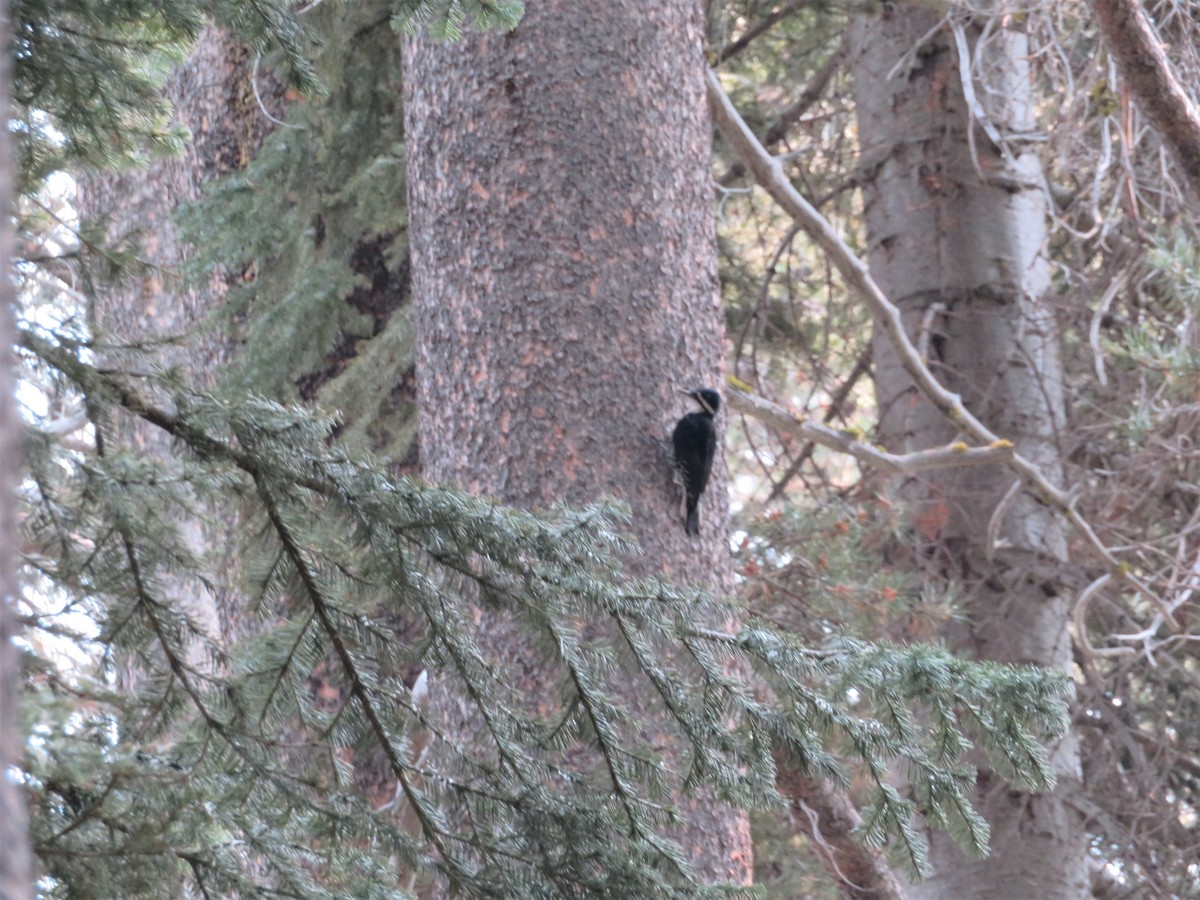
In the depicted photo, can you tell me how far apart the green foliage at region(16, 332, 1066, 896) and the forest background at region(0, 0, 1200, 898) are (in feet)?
0.03

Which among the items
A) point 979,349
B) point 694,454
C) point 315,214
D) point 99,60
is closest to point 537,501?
point 694,454

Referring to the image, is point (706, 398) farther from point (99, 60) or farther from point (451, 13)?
point (99, 60)

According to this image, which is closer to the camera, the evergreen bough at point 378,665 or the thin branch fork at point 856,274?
the evergreen bough at point 378,665

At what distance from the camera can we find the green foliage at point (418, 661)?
248cm

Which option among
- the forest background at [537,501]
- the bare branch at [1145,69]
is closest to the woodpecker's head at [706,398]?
the forest background at [537,501]

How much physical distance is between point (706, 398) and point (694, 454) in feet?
0.88

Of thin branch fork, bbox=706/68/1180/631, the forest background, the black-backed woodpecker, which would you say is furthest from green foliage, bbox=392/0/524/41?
thin branch fork, bbox=706/68/1180/631

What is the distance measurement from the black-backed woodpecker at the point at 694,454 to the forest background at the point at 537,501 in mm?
59

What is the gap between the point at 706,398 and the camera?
3.54 m

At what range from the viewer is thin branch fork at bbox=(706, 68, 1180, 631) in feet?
14.8

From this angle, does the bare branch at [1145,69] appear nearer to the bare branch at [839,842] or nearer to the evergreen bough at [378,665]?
the evergreen bough at [378,665]

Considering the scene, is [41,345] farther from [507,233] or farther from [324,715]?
[507,233]

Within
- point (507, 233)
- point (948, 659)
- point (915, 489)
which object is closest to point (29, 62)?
point (507, 233)

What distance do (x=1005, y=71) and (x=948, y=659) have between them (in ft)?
15.1
